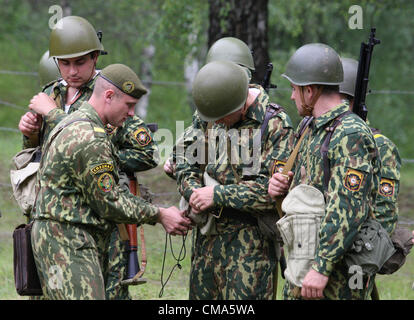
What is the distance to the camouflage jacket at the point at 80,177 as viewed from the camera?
490 centimetres

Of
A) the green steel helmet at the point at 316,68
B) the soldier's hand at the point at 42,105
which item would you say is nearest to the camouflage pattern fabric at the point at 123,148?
the soldier's hand at the point at 42,105

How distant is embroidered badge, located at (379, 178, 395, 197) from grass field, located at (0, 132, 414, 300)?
3096 mm

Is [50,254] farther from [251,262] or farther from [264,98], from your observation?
[264,98]

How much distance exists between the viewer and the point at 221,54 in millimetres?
6520

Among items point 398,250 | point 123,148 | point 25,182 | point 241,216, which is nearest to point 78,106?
point 123,148

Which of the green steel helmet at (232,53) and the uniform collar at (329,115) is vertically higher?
the green steel helmet at (232,53)

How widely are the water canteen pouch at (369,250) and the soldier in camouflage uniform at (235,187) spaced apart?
930 mm

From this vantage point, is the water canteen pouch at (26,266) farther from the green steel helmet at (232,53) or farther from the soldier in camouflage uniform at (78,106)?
the green steel helmet at (232,53)

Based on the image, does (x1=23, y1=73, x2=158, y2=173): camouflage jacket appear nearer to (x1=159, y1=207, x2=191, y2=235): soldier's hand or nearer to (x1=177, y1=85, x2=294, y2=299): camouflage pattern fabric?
(x1=177, y1=85, x2=294, y2=299): camouflage pattern fabric

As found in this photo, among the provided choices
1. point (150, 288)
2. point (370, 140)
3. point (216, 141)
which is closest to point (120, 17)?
point (150, 288)

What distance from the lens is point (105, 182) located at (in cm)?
497

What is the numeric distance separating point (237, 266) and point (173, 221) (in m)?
0.57

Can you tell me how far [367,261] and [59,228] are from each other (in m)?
1.99
